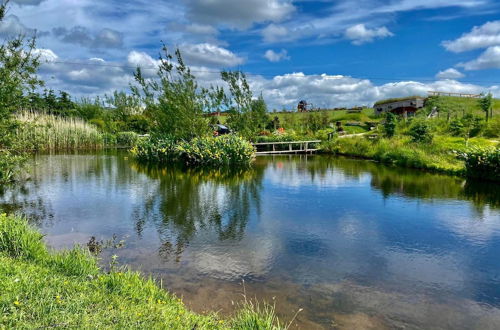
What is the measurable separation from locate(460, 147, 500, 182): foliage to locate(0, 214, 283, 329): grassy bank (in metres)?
15.9

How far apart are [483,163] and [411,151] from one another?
6692 mm

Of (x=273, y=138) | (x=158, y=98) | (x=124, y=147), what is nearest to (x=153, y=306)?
(x=158, y=98)

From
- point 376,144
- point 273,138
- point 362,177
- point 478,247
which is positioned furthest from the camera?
point 273,138

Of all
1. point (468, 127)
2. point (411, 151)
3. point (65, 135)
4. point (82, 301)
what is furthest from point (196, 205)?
point (468, 127)

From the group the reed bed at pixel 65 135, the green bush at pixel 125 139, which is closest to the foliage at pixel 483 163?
the reed bed at pixel 65 135

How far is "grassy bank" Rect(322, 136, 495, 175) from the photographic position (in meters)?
21.3

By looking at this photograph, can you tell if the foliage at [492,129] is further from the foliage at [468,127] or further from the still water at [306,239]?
the still water at [306,239]

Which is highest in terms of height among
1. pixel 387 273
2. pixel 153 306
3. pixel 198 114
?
pixel 198 114

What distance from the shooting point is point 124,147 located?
3991 centimetres

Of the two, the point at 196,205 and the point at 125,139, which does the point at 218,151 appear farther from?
the point at 125,139

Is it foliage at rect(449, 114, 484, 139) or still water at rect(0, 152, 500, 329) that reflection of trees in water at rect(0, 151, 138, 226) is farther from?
foliage at rect(449, 114, 484, 139)

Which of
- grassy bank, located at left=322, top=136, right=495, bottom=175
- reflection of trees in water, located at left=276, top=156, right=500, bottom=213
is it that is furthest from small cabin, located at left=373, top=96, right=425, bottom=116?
reflection of trees in water, located at left=276, top=156, right=500, bottom=213

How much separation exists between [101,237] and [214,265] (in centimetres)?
321

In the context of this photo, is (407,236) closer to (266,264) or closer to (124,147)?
(266,264)
